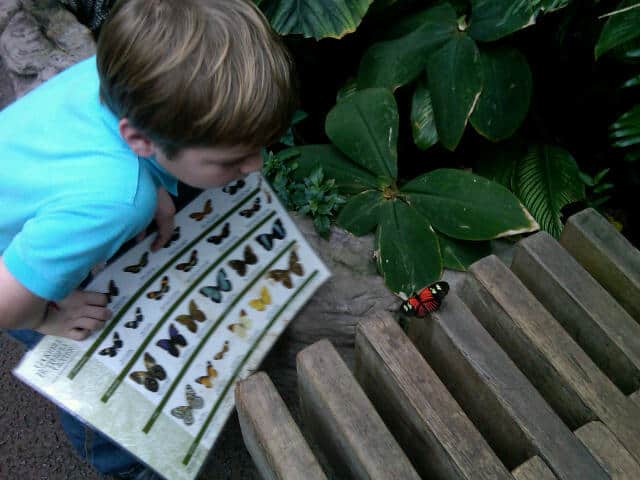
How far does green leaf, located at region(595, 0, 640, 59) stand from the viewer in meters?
1.22

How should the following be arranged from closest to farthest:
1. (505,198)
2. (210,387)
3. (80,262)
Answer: (80,262) < (210,387) < (505,198)

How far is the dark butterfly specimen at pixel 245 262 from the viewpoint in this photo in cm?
109

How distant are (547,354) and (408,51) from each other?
938 mm

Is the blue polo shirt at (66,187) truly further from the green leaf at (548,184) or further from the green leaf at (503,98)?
the green leaf at (548,184)

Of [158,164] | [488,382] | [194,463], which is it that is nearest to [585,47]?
[488,382]

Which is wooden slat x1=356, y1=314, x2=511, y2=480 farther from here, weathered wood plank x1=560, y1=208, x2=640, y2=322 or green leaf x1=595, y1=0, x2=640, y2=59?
green leaf x1=595, y1=0, x2=640, y2=59

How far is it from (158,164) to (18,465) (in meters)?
1.03

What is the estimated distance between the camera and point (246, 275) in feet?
3.59

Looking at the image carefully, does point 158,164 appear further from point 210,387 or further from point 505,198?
point 505,198


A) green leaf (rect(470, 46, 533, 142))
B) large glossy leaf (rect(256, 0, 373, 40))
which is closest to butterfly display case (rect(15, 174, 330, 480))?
large glossy leaf (rect(256, 0, 373, 40))

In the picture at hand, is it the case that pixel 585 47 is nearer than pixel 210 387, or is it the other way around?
pixel 210 387

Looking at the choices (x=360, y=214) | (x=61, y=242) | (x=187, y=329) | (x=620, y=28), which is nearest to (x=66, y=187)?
(x=61, y=242)

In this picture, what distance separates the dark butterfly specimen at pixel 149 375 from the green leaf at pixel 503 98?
100 centimetres

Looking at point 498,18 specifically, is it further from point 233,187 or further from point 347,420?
point 347,420
